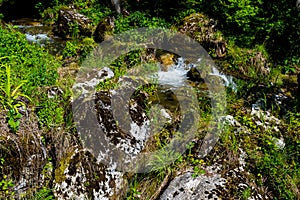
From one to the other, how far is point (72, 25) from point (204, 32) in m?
3.80

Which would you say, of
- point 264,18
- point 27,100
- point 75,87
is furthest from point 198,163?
point 264,18

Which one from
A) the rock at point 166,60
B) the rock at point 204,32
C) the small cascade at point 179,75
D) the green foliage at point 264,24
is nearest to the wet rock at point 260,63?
the green foliage at point 264,24

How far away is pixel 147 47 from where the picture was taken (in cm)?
768

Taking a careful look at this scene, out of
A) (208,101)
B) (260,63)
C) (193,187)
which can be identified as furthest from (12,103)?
(260,63)

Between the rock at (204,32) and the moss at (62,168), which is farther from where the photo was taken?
the rock at (204,32)

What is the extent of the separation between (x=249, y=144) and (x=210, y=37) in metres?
4.37

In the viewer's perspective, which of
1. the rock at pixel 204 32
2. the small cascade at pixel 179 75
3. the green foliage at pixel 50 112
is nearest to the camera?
the green foliage at pixel 50 112

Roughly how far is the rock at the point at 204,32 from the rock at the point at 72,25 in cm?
277

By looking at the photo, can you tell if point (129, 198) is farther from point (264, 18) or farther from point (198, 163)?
point (264, 18)

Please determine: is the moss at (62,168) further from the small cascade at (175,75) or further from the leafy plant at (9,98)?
the small cascade at (175,75)

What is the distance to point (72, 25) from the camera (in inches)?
348

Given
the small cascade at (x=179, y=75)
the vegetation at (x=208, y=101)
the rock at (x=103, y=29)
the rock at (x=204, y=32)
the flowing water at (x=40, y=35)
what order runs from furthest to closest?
the rock at (x=103, y=29) → the rock at (x=204, y=32) → the flowing water at (x=40, y=35) → the small cascade at (x=179, y=75) → the vegetation at (x=208, y=101)

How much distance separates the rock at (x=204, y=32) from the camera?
8133 millimetres

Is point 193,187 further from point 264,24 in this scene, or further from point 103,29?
point 264,24
